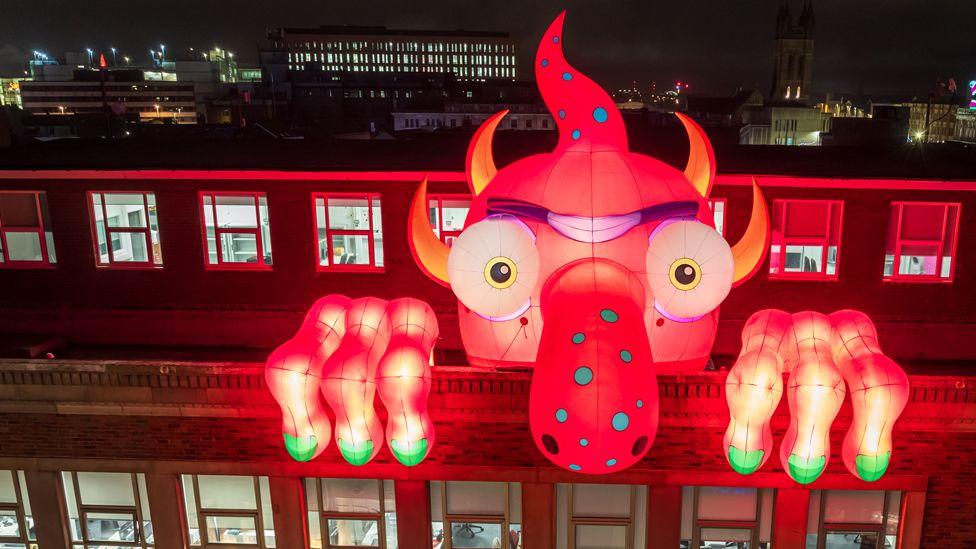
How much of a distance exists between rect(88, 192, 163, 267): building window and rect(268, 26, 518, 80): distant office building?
88605 millimetres

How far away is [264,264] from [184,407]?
3.84m

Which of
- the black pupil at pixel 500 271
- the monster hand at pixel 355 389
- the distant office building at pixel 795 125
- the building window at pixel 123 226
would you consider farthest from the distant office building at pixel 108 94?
the black pupil at pixel 500 271

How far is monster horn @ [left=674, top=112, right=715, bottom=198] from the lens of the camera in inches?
330

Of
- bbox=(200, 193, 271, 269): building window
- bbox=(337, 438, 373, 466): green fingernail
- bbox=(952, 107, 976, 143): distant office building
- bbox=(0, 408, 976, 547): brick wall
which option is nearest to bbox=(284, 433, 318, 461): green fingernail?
bbox=(337, 438, 373, 466): green fingernail

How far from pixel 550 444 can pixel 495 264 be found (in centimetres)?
199

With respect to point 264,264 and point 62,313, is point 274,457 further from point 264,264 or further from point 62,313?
point 62,313

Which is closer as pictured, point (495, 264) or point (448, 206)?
point (495, 264)

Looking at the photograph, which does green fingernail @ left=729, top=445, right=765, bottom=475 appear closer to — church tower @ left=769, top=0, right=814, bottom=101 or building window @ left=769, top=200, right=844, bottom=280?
building window @ left=769, top=200, right=844, bottom=280

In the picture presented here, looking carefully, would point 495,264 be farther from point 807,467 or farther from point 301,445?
point 807,467

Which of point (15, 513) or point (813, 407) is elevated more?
point (813, 407)

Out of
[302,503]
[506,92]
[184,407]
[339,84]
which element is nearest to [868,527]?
[302,503]

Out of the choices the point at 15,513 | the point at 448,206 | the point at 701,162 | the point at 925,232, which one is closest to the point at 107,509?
the point at 15,513

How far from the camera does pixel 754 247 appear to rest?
26.3 feet

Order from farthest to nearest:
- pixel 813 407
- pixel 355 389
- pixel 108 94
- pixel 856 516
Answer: pixel 108 94
pixel 856 516
pixel 355 389
pixel 813 407
